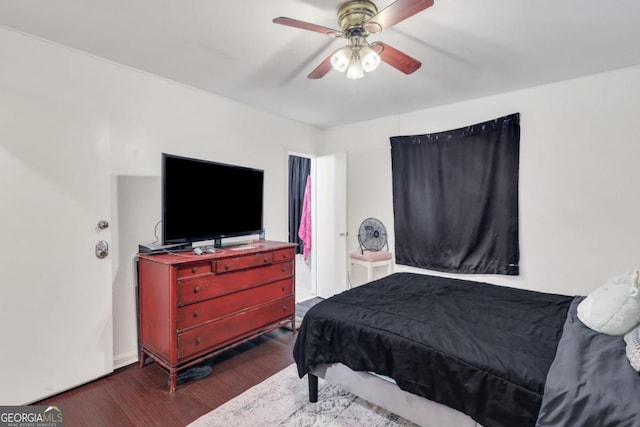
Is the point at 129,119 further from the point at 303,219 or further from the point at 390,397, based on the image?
the point at 303,219

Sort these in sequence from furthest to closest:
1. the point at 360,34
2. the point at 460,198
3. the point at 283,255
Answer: the point at 460,198 → the point at 283,255 → the point at 360,34

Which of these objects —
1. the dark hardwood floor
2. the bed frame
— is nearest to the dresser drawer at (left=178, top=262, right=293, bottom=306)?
the dark hardwood floor

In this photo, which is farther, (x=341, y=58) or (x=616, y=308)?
(x=341, y=58)

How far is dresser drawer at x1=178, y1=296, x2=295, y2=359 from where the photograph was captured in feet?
6.91

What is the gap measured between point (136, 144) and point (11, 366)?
1.68 m

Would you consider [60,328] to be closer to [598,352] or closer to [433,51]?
[598,352]

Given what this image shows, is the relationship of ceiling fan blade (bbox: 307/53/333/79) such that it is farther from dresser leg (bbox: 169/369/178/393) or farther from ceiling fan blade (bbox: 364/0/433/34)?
dresser leg (bbox: 169/369/178/393)

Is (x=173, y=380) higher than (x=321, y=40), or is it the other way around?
(x=321, y=40)

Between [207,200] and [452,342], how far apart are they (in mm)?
2095

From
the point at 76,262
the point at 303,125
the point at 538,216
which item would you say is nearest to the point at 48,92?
the point at 76,262

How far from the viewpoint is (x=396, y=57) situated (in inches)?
69.7

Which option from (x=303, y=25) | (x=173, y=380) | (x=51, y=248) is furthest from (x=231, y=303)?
A: (x=303, y=25)

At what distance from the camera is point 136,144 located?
245cm

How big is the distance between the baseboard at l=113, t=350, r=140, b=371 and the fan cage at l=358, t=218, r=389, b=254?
2517mm
